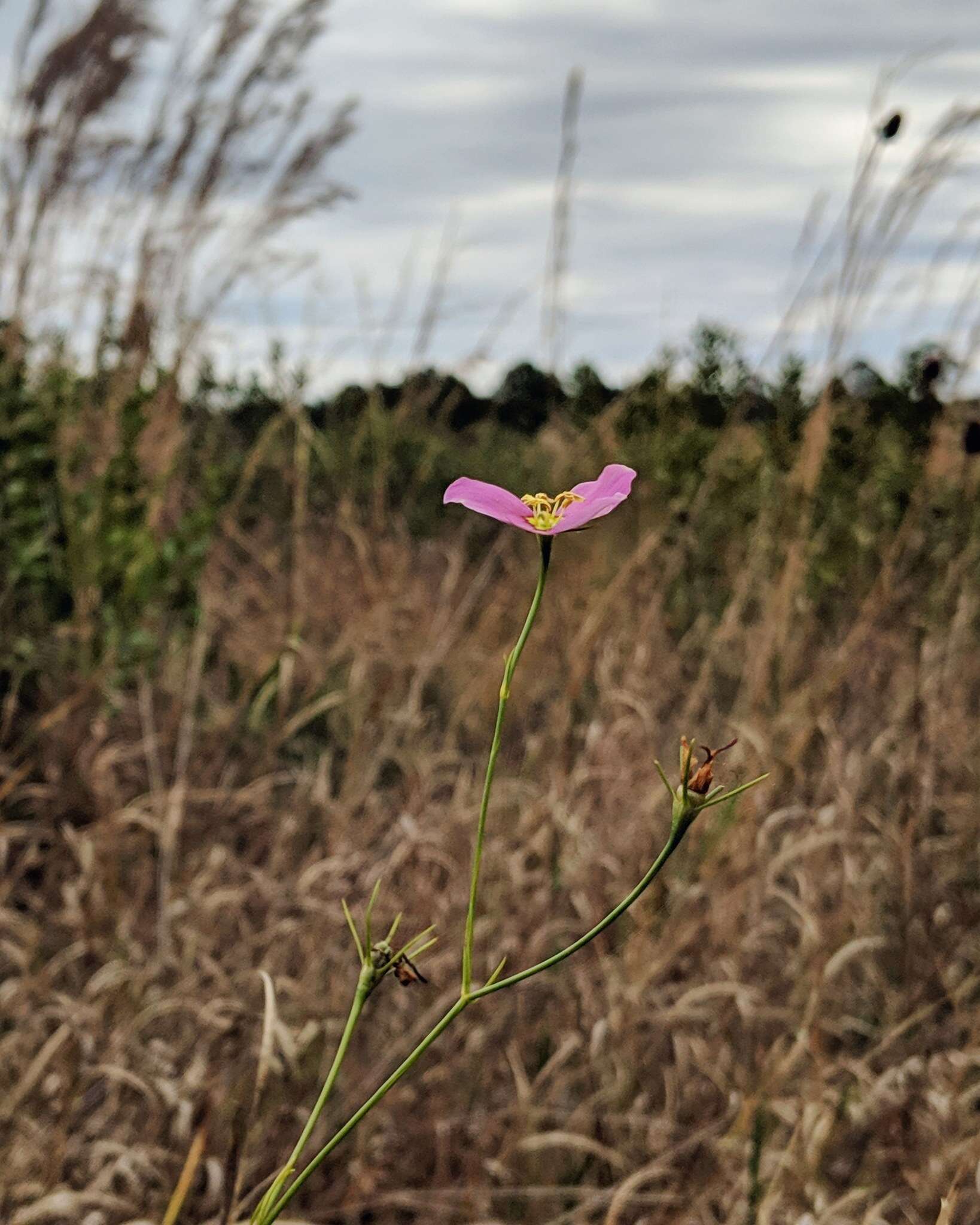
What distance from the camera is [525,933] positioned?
1.94 meters

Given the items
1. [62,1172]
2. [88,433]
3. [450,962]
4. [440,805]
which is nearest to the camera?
[62,1172]

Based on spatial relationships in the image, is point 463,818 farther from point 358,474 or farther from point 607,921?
point 358,474

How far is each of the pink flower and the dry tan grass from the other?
596 mm

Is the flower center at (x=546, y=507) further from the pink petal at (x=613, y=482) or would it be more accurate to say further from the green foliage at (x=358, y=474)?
the green foliage at (x=358, y=474)

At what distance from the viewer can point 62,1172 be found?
153 cm

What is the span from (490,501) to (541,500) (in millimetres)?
41

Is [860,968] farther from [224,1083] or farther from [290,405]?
[290,405]

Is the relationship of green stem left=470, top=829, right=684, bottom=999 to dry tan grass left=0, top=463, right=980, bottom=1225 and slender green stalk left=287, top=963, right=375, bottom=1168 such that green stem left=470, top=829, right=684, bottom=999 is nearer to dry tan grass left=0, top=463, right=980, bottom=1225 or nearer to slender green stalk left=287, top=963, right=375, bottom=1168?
slender green stalk left=287, top=963, right=375, bottom=1168

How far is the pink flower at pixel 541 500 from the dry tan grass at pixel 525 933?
0.60 m

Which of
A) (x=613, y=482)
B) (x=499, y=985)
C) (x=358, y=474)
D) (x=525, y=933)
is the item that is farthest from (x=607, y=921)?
(x=358, y=474)

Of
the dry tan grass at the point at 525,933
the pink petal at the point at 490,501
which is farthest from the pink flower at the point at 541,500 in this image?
the dry tan grass at the point at 525,933

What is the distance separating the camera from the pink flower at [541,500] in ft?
1.84

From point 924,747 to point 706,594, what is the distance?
118 cm

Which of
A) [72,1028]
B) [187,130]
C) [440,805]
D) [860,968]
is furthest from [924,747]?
[187,130]
